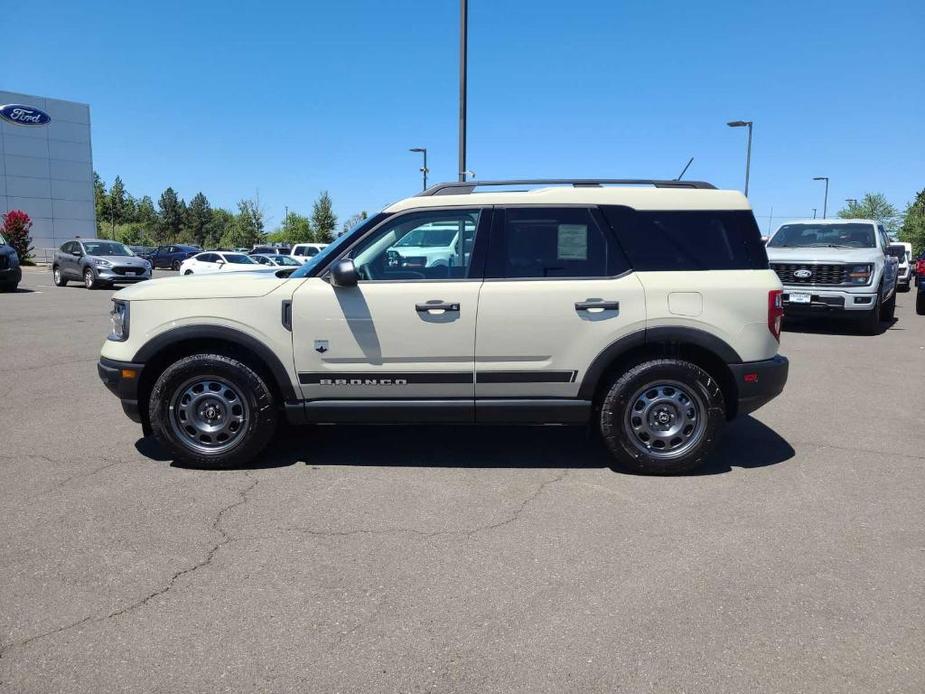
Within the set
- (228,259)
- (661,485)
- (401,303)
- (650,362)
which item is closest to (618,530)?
(661,485)

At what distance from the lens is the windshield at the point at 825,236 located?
44.2 ft

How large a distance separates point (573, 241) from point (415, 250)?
1.06 m

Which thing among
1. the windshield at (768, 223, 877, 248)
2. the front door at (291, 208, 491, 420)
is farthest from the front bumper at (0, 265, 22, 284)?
the windshield at (768, 223, 877, 248)

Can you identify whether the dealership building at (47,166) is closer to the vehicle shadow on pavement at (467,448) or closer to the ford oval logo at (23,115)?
the ford oval logo at (23,115)

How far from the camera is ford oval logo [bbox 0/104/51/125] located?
48.3m

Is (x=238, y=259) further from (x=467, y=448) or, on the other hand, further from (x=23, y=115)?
(x=23, y=115)

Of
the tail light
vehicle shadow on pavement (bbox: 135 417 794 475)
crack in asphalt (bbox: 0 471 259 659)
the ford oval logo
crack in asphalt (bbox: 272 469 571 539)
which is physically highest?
the ford oval logo

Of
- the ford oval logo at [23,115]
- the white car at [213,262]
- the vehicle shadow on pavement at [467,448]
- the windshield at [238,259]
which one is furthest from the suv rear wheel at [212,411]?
the ford oval logo at [23,115]

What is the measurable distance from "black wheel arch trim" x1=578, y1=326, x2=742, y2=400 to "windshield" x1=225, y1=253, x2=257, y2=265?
2497cm

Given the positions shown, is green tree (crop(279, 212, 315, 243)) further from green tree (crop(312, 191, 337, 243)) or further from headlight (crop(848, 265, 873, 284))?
headlight (crop(848, 265, 873, 284))

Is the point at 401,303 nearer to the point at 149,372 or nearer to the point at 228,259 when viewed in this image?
the point at 149,372

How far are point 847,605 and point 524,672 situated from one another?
1.53m

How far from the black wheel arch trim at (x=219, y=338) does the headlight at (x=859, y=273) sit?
1098 centimetres

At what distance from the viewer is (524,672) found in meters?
2.61
